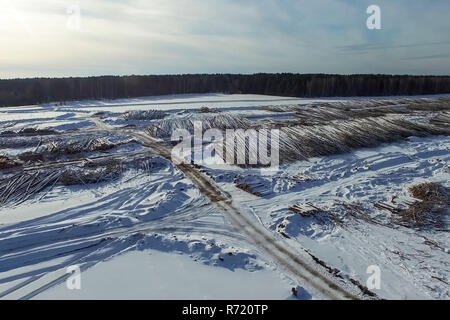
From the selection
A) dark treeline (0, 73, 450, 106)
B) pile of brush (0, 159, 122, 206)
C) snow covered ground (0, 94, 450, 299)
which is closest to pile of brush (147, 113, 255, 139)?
snow covered ground (0, 94, 450, 299)

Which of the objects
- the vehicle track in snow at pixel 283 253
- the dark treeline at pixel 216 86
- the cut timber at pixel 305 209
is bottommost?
the vehicle track in snow at pixel 283 253

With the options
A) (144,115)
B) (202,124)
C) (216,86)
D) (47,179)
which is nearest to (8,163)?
(47,179)

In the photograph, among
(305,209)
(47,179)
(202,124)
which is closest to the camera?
(305,209)

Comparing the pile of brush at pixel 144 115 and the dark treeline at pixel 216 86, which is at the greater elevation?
the dark treeline at pixel 216 86

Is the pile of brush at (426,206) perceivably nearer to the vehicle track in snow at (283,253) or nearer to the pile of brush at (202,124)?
the vehicle track in snow at (283,253)

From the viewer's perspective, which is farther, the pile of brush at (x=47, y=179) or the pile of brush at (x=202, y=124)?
the pile of brush at (x=202, y=124)

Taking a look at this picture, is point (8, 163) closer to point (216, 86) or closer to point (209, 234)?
point (209, 234)

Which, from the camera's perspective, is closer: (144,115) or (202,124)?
(202,124)

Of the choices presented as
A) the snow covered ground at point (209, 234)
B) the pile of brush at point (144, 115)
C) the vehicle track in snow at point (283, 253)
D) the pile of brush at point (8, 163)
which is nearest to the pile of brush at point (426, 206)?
the snow covered ground at point (209, 234)
